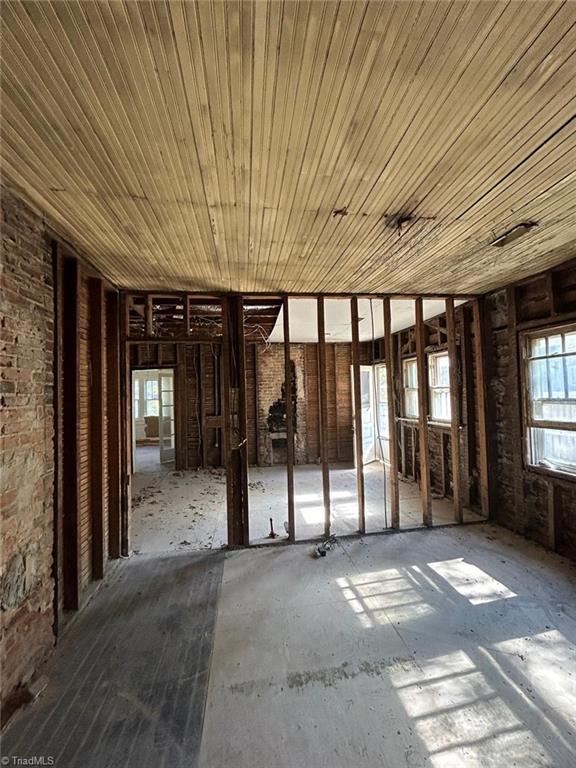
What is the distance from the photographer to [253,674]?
1997 millimetres

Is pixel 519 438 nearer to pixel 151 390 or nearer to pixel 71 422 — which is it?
pixel 71 422

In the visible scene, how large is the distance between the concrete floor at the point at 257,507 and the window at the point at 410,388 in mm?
1354

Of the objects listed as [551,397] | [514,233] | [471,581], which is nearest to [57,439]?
[471,581]

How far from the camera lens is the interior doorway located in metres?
8.09

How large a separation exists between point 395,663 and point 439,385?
167 inches

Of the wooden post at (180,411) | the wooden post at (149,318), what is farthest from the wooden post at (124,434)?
the wooden post at (180,411)

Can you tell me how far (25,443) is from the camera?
199 cm

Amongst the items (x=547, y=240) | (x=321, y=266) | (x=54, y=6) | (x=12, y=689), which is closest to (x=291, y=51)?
(x=54, y=6)

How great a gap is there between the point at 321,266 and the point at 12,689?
11.6 feet

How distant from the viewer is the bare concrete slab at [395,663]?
157cm

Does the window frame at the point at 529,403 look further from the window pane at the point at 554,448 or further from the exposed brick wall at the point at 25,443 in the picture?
the exposed brick wall at the point at 25,443

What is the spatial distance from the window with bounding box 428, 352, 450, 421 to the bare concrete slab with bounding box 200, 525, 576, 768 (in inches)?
96.4

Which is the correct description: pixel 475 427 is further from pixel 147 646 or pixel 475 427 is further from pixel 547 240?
pixel 147 646

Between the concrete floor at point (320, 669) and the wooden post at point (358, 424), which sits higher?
the wooden post at point (358, 424)
